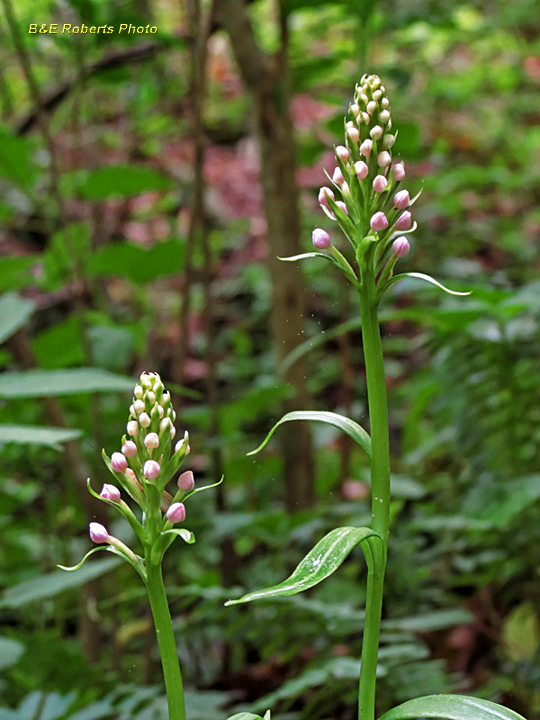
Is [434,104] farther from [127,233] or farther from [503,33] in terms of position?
[127,233]

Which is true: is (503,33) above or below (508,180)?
above

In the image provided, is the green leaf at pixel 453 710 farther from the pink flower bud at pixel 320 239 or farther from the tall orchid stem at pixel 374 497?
the pink flower bud at pixel 320 239

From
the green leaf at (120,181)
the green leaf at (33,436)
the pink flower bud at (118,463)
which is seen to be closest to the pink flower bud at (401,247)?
the pink flower bud at (118,463)

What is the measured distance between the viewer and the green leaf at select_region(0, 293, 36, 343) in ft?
2.83

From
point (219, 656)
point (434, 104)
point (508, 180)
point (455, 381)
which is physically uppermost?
point (434, 104)

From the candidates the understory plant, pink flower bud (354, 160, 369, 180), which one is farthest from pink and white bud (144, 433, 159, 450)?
pink flower bud (354, 160, 369, 180)

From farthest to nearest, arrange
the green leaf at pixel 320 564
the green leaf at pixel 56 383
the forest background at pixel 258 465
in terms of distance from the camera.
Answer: the forest background at pixel 258 465
the green leaf at pixel 56 383
the green leaf at pixel 320 564

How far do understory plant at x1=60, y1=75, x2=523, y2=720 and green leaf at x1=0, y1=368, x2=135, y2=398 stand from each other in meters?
0.32

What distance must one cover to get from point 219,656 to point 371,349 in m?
1.26

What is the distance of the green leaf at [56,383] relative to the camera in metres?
0.76

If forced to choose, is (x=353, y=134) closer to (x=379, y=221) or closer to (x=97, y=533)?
(x=379, y=221)

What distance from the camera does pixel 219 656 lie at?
152cm

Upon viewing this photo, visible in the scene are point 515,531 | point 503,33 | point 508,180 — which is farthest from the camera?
point 503,33

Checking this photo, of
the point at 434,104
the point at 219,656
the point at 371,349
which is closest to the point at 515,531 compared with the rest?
the point at 219,656
